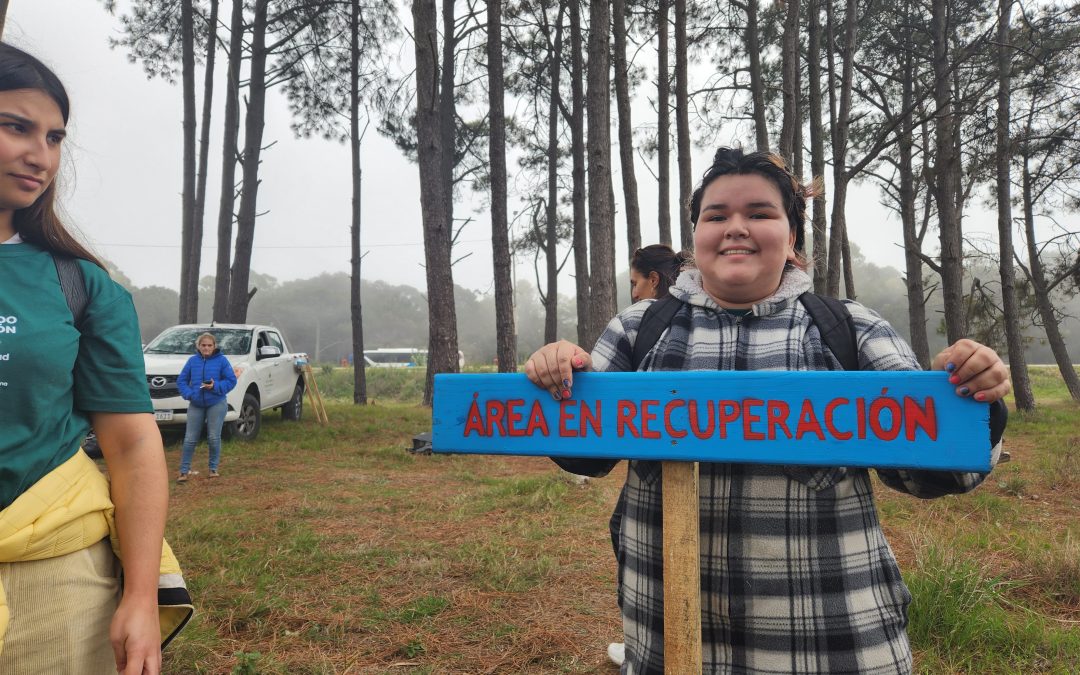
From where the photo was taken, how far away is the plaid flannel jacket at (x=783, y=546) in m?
1.10

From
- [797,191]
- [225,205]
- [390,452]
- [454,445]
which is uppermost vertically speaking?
[225,205]

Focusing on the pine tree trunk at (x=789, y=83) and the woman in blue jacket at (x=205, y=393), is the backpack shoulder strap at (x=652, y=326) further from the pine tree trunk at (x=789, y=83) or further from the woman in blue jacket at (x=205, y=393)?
the pine tree trunk at (x=789, y=83)

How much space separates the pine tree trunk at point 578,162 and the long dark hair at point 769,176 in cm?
761

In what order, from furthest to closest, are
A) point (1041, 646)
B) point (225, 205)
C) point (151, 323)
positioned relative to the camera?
point (151, 323) → point (225, 205) → point (1041, 646)

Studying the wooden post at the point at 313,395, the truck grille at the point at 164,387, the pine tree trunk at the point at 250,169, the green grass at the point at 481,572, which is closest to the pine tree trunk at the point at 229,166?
the pine tree trunk at the point at 250,169

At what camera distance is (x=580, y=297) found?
14.3 m

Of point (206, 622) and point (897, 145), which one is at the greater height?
point (897, 145)

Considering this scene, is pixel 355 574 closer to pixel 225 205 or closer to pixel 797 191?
pixel 797 191

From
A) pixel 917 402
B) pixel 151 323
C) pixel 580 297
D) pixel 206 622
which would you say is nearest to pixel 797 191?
pixel 917 402

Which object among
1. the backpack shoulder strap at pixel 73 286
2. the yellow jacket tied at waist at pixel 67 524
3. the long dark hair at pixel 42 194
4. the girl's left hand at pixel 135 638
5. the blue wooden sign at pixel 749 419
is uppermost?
the long dark hair at pixel 42 194

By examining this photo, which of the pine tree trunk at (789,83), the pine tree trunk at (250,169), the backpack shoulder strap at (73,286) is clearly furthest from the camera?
the pine tree trunk at (250,169)

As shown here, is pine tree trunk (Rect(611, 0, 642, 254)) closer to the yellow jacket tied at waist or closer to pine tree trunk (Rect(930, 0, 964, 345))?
pine tree trunk (Rect(930, 0, 964, 345))

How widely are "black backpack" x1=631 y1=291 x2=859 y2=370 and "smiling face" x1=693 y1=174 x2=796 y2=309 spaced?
0.31 ft

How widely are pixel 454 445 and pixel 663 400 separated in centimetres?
46
